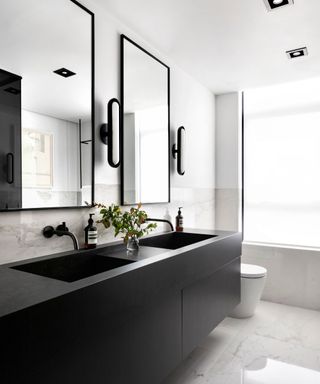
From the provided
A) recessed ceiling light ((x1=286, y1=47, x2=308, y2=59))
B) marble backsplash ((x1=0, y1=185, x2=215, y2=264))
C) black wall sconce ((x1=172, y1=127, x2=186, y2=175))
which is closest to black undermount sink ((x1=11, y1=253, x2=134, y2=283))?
marble backsplash ((x1=0, y1=185, x2=215, y2=264))

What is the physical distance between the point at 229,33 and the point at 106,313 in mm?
2210

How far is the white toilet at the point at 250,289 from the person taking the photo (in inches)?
109

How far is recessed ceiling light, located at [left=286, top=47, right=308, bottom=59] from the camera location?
2.58 m

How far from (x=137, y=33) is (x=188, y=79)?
937 millimetres

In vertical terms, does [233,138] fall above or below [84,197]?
above

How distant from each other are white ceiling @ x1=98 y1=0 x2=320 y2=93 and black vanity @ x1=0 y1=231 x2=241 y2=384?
159 centimetres

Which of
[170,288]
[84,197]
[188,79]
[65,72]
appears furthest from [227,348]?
[188,79]

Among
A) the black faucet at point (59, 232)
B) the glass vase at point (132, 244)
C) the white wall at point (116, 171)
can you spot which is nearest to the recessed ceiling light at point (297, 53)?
the white wall at point (116, 171)

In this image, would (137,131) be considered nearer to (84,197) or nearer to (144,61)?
(144,61)

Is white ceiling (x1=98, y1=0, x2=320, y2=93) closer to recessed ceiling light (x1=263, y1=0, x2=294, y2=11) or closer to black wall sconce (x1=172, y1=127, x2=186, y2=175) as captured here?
recessed ceiling light (x1=263, y1=0, x2=294, y2=11)

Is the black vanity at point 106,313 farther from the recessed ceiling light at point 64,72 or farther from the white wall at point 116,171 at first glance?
the recessed ceiling light at point 64,72

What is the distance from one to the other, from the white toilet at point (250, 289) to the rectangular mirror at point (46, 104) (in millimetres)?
1739

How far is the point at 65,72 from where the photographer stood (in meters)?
1.74

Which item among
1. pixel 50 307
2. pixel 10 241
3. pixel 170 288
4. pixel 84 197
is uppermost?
pixel 84 197
